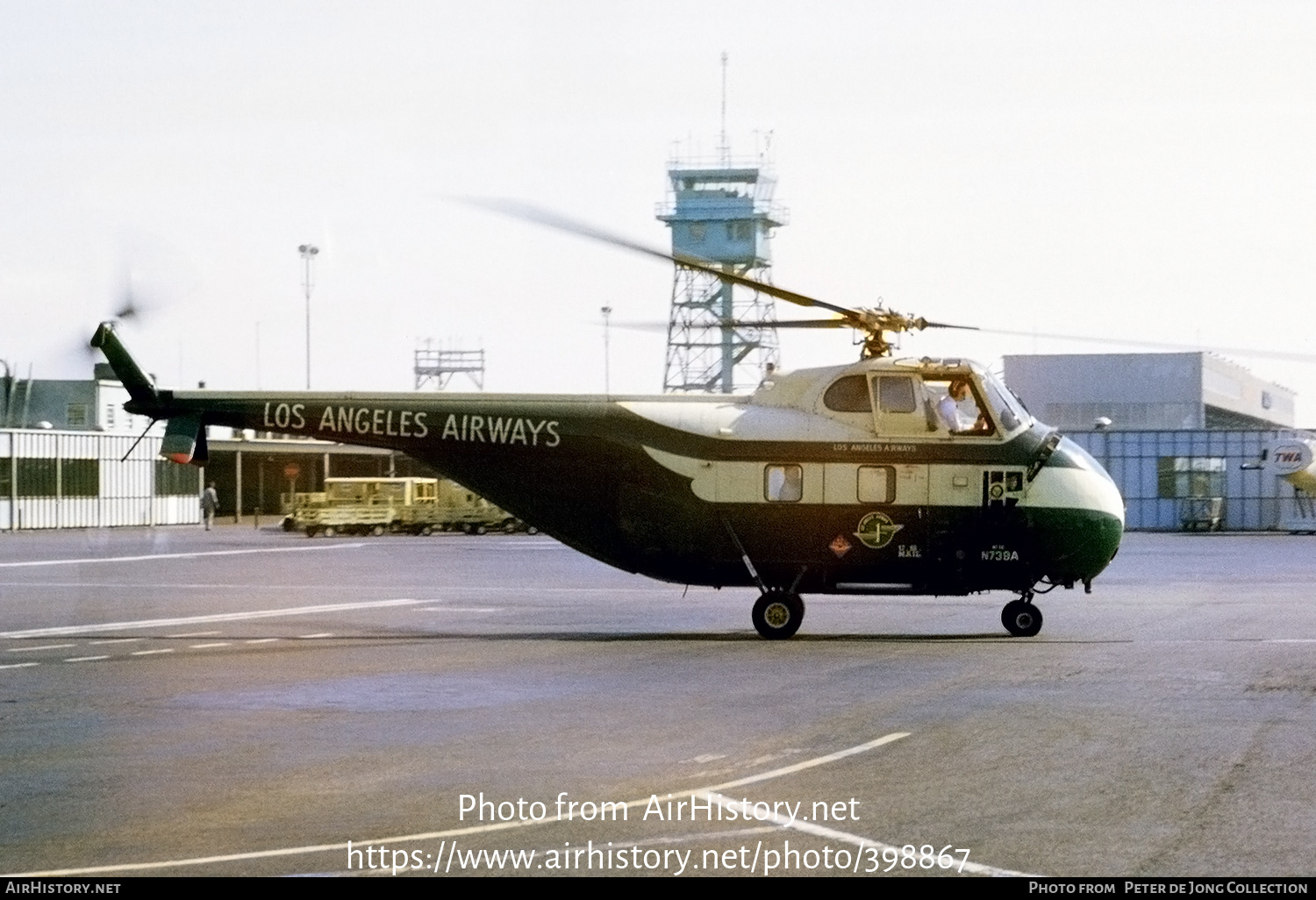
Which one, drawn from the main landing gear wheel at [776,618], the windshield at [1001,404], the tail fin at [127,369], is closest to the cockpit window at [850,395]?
the windshield at [1001,404]

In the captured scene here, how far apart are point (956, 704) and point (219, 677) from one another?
294 inches

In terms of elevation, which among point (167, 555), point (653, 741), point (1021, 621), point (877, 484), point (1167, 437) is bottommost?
point (167, 555)

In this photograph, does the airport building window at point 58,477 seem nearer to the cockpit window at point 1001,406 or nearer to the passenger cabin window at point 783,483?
the passenger cabin window at point 783,483

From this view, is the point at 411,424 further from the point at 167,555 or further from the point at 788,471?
the point at 167,555

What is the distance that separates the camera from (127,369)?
21.5 m

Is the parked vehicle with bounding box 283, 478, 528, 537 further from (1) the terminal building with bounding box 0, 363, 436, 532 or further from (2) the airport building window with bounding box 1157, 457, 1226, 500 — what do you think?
(2) the airport building window with bounding box 1157, 457, 1226, 500

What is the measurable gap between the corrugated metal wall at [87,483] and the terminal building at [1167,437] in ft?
128

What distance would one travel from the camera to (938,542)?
68.4 feet

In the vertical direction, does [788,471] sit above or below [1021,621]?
above

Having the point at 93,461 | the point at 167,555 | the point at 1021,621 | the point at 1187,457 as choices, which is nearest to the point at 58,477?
the point at 93,461

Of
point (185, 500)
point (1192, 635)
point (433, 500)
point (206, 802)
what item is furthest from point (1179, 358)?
point (206, 802)

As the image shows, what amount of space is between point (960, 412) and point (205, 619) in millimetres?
11277

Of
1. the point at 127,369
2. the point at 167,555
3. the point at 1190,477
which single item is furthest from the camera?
the point at 1190,477

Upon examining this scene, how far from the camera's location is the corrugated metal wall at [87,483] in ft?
219
